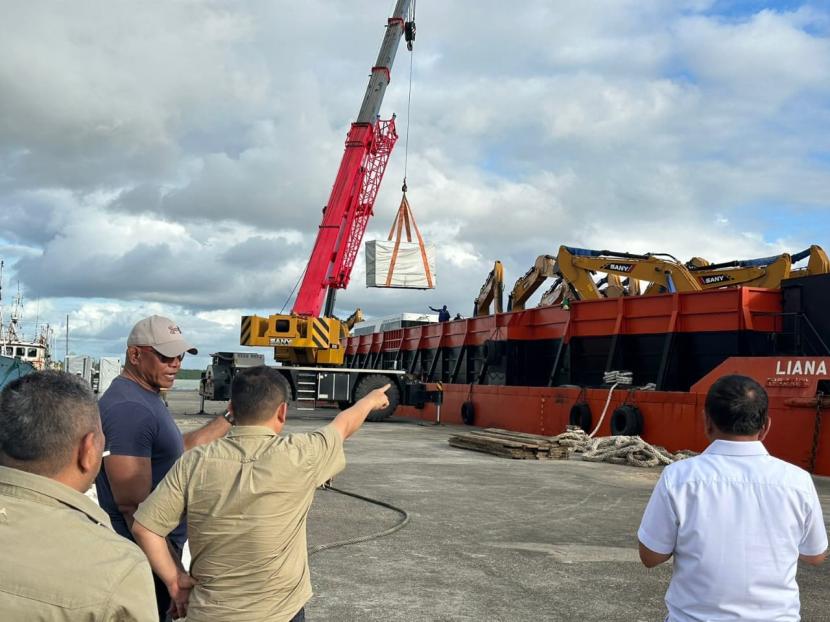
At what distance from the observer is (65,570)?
140cm

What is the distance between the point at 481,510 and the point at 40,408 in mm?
7115

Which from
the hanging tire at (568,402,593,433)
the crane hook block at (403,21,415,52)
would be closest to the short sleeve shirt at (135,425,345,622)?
the hanging tire at (568,402,593,433)

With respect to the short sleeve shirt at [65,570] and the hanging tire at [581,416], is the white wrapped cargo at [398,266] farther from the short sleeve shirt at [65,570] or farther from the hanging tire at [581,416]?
the short sleeve shirt at [65,570]

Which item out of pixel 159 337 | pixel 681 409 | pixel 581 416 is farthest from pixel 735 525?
pixel 581 416

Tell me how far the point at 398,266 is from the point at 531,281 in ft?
20.2

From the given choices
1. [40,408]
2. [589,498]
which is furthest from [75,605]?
[589,498]

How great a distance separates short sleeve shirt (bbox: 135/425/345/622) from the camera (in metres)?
2.54

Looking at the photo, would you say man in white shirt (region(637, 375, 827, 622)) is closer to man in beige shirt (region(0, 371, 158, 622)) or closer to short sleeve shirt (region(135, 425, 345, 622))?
short sleeve shirt (region(135, 425, 345, 622))

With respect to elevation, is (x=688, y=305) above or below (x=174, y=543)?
above

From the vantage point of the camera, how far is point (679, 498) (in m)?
2.46

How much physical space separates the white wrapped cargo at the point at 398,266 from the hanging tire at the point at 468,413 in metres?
6.60

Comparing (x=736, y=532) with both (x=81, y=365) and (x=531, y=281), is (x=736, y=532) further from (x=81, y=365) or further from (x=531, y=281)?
(x=81, y=365)

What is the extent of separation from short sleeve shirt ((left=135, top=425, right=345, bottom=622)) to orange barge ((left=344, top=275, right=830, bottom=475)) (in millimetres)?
10601

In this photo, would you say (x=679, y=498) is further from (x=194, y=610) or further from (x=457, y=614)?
(x=457, y=614)
